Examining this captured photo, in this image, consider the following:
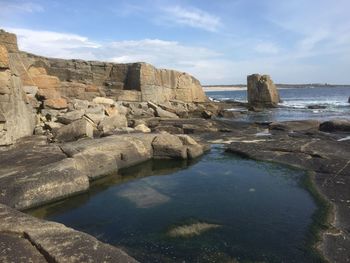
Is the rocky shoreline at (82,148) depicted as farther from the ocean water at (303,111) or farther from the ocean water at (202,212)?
the ocean water at (303,111)

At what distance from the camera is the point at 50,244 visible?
18.1 ft

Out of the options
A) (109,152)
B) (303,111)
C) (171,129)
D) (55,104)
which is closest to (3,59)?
(109,152)

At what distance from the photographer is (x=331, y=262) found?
6387 mm

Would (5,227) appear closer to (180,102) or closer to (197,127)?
(197,127)

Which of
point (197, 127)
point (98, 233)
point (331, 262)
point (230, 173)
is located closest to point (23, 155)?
point (98, 233)

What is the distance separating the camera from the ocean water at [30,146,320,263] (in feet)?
23.0

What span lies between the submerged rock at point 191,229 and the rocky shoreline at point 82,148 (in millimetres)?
2311

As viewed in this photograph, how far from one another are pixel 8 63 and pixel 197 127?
12.2m

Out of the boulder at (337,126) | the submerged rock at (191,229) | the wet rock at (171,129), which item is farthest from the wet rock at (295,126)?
the submerged rock at (191,229)

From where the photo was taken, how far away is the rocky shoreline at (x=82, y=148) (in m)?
5.88

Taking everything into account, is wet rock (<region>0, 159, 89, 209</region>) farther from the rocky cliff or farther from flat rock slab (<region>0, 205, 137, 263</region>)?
the rocky cliff

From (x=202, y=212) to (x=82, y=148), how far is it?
17.4 feet

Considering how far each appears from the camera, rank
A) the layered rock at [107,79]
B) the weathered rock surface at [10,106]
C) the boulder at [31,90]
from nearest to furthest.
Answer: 1. the weathered rock surface at [10,106]
2. the boulder at [31,90]
3. the layered rock at [107,79]

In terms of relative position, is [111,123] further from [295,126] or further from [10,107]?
[295,126]
